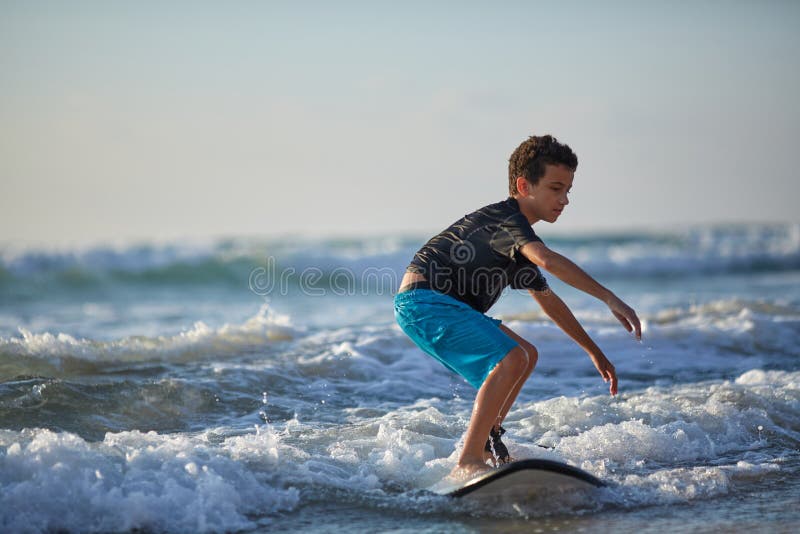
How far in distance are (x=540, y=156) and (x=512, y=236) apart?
0.48 m

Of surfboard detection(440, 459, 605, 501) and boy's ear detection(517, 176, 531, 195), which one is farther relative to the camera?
boy's ear detection(517, 176, 531, 195)

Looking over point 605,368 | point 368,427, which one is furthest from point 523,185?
point 368,427

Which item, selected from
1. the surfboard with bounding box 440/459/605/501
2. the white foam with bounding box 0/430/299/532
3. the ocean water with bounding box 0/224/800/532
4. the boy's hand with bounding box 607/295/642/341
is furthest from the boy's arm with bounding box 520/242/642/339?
the white foam with bounding box 0/430/299/532

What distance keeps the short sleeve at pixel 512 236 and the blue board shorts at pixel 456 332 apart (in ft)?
1.11

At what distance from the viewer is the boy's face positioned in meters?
4.01

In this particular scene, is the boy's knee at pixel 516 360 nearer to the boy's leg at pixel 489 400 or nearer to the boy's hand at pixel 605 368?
the boy's leg at pixel 489 400

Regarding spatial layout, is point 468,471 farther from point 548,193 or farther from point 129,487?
point 129,487

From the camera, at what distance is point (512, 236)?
12.4 ft

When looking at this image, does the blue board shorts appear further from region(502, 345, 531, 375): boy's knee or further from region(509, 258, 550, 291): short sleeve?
region(509, 258, 550, 291): short sleeve

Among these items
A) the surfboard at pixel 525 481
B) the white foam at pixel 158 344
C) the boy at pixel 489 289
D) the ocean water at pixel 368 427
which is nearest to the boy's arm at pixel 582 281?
the boy at pixel 489 289

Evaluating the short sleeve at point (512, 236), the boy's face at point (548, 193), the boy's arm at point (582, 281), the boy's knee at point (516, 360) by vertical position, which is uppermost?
the boy's face at point (548, 193)

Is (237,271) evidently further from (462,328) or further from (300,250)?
(462,328)

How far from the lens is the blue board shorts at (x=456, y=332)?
384cm

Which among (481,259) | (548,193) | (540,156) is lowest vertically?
(481,259)
